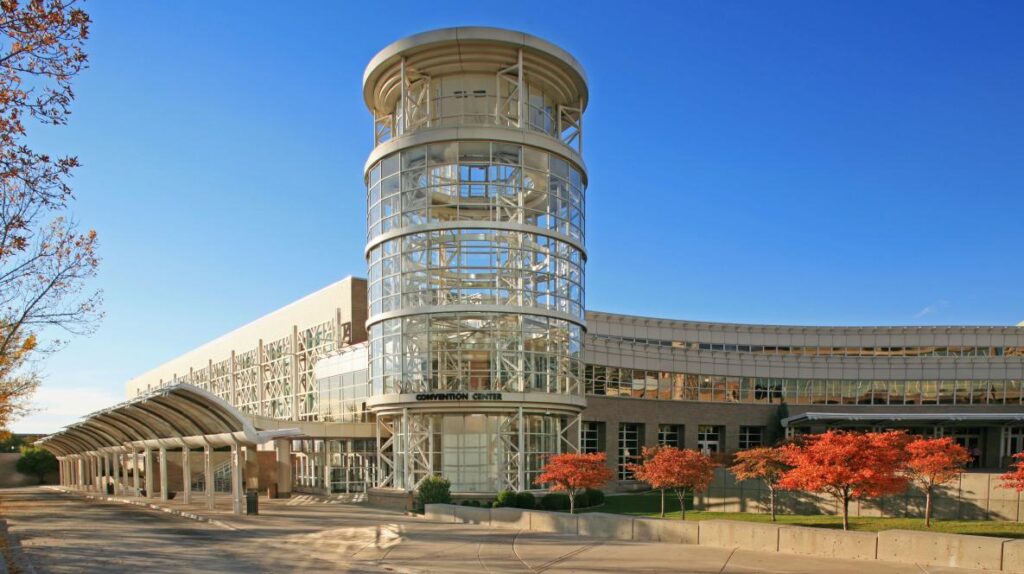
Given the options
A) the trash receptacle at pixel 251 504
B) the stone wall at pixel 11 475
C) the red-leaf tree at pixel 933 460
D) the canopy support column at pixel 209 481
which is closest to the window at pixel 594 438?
the canopy support column at pixel 209 481

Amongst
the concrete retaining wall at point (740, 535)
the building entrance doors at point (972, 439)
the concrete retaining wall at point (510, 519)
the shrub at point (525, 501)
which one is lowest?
the building entrance doors at point (972, 439)

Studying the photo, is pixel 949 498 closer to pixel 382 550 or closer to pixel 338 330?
pixel 382 550

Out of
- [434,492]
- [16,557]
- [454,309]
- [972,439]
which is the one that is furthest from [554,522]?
[972,439]

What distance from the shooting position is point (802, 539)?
17.0m

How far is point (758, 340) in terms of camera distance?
6172 centimetres

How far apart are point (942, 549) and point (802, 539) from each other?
2.82 m

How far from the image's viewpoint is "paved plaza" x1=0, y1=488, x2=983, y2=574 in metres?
16.4

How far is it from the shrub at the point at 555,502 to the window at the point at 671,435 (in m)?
23.7

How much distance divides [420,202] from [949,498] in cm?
2567

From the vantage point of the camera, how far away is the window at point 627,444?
52719 millimetres

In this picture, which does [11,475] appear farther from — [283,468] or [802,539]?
[802,539]

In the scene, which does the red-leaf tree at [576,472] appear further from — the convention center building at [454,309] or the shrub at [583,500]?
the convention center building at [454,309]

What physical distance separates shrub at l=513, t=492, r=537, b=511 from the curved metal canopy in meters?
9.81

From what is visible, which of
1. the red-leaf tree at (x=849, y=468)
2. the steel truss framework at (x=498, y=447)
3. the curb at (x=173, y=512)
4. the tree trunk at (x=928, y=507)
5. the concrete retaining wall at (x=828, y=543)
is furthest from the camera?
the steel truss framework at (x=498, y=447)
